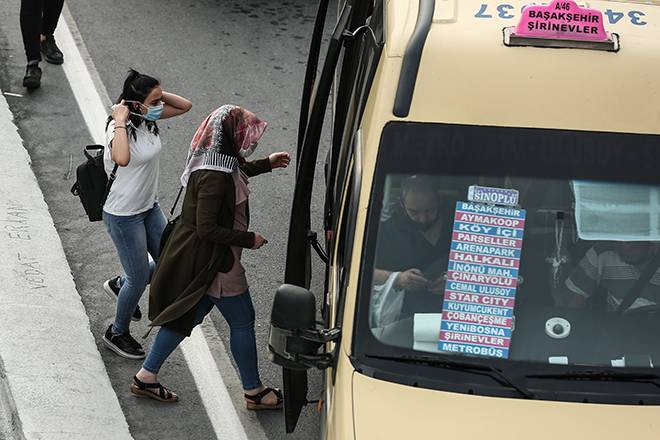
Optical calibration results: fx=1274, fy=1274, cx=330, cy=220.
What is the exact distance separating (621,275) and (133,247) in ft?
10.5

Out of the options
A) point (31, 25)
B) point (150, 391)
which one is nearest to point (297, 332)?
point (150, 391)

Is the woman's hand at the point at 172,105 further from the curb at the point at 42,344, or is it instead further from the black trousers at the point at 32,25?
the black trousers at the point at 32,25

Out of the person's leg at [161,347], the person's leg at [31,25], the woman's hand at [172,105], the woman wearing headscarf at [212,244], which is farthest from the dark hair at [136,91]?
the person's leg at [31,25]

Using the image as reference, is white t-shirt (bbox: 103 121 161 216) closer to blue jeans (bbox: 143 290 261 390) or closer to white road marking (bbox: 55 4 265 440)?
blue jeans (bbox: 143 290 261 390)

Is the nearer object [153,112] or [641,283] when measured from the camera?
[641,283]

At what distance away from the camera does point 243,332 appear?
718 centimetres

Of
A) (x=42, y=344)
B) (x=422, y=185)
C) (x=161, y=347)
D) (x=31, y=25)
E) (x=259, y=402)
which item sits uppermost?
(x=31, y=25)

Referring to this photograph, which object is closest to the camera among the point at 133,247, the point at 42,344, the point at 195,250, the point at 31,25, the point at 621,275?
the point at 621,275

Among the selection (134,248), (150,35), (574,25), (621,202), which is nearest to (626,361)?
(621,202)

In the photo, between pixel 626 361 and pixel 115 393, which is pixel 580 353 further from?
pixel 115 393

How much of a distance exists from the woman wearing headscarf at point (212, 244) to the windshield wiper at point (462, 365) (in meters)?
1.82

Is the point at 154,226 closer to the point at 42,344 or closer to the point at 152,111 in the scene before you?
the point at 152,111

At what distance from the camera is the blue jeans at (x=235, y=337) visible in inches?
279

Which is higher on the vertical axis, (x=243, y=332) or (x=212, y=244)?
(x=212, y=244)
